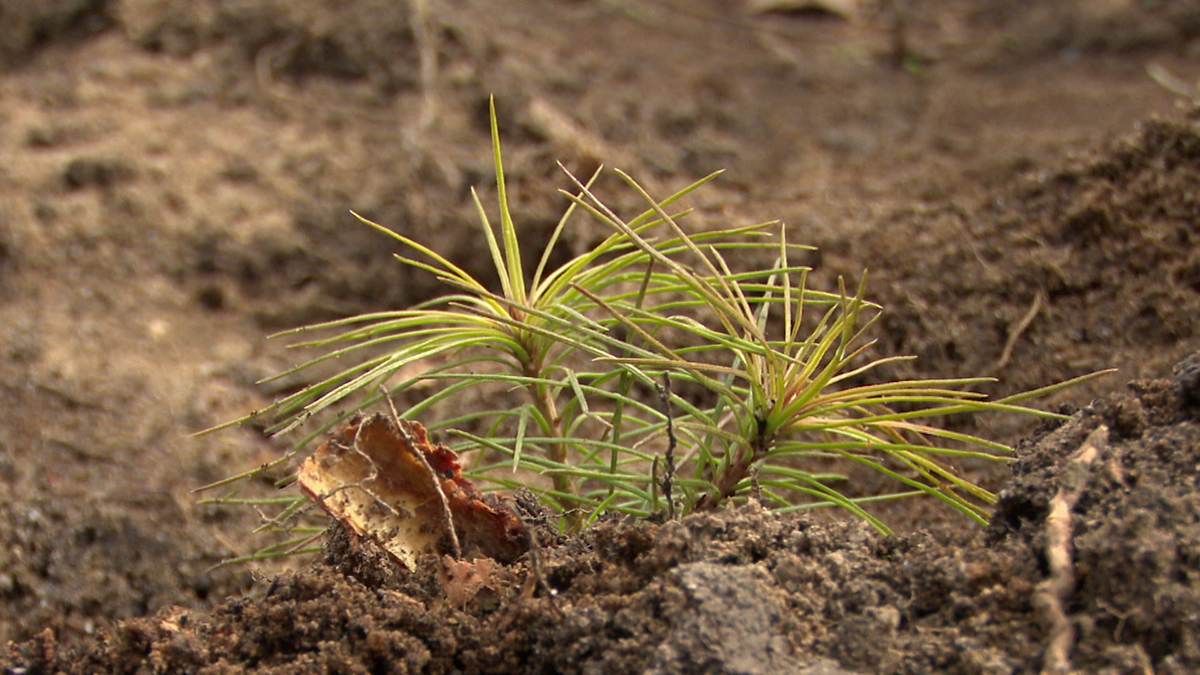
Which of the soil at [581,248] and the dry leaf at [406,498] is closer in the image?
the soil at [581,248]

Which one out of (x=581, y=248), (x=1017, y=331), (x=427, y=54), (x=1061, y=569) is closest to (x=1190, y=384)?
(x=1061, y=569)

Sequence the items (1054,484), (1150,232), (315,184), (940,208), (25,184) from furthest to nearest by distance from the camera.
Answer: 1. (315,184)
2. (25,184)
3. (940,208)
4. (1150,232)
5. (1054,484)

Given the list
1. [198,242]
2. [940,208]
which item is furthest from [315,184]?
[940,208]

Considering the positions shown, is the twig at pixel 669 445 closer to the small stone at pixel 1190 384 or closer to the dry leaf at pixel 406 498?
the dry leaf at pixel 406 498

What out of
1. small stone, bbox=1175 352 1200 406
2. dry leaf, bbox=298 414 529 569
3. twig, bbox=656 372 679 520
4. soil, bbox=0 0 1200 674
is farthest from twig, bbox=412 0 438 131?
small stone, bbox=1175 352 1200 406

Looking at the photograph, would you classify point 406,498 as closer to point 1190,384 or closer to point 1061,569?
point 1061,569

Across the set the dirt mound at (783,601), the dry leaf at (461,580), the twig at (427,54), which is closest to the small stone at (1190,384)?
the dirt mound at (783,601)

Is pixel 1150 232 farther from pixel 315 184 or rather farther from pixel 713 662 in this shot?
pixel 315 184
